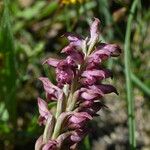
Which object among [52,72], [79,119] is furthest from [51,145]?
[52,72]

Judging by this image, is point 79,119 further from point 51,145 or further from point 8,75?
point 8,75

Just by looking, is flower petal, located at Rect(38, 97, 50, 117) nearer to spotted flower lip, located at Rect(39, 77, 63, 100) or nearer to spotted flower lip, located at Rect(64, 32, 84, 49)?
spotted flower lip, located at Rect(39, 77, 63, 100)

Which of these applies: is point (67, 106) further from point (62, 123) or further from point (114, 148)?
point (114, 148)

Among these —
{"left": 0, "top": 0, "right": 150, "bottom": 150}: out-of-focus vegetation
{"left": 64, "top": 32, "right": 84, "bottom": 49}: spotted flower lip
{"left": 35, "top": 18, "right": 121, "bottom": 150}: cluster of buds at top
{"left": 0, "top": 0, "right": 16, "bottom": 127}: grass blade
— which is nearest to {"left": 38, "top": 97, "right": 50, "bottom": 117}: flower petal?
{"left": 35, "top": 18, "right": 121, "bottom": 150}: cluster of buds at top

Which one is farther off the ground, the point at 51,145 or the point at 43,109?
the point at 43,109

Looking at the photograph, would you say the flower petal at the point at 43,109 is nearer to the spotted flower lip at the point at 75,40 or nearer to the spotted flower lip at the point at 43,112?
the spotted flower lip at the point at 43,112

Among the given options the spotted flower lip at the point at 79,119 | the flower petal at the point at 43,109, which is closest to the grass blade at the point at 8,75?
the flower petal at the point at 43,109
